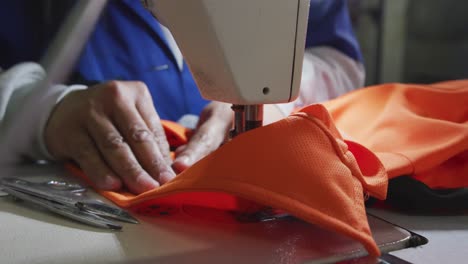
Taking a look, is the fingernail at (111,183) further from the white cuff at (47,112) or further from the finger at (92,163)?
the white cuff at (47,112)

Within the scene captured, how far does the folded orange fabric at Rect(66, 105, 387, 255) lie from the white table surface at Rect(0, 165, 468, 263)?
36mm

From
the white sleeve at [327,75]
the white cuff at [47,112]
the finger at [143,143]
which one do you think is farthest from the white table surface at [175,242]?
the white sleeve at [327,75]

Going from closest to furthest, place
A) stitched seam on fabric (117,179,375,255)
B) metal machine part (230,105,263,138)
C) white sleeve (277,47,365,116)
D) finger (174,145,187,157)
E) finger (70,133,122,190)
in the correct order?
stitched seam on fabric (117,179,375,255)
metal machine part (230,105,263,138)
finger (70,133,122,190)
finger (174,145,187,157)
white sleeve (277,47,365,116)

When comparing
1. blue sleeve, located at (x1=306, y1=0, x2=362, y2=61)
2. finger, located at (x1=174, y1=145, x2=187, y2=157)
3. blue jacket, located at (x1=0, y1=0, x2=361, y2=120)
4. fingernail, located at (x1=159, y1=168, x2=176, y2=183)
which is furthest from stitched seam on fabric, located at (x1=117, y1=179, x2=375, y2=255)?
blue sleeve, located at (x1=306, y1=0, x2=362, y2=61)

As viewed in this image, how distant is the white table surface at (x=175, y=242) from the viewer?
0.47 m

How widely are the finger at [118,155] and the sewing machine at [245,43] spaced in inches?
6.8

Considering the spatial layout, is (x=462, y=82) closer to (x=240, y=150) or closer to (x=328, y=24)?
(x=240, y=150)

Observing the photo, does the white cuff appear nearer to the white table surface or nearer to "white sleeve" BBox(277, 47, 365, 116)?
the white table surface

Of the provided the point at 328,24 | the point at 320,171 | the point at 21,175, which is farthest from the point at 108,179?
the point at 328,24

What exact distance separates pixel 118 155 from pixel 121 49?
0.52 meters

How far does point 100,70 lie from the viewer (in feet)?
3.72

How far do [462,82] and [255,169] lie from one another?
0.49 meters

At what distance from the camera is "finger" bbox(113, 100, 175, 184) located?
0.67 m

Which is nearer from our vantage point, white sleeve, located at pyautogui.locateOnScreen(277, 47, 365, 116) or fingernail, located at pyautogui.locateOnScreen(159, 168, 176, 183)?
fingernail, located at pyautogui.locateOnScreen(159, 168, 176, 183)
